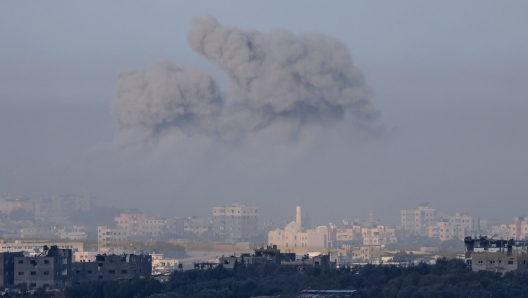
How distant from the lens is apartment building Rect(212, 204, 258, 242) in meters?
59.0

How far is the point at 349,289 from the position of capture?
3173cm

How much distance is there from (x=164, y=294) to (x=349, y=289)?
4770 mm

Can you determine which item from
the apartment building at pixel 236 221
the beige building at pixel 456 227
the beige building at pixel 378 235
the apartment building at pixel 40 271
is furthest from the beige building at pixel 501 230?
the apartment building at pixel 40 271

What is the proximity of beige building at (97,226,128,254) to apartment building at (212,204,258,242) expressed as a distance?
4.50m

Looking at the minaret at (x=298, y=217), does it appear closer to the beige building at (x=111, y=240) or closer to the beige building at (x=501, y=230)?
the beige building at (x=111, y=240)

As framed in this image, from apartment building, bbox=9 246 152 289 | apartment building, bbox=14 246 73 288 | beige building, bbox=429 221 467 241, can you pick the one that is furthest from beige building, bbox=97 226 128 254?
beige building, bbox=429 221 467 241

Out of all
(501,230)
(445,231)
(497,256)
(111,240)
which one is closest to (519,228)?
(501,230)

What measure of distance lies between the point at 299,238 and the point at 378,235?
1211 centimetres

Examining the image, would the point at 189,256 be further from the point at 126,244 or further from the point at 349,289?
the point at 349,289

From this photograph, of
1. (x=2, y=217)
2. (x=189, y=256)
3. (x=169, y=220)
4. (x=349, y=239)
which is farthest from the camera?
(x=2, y=217)

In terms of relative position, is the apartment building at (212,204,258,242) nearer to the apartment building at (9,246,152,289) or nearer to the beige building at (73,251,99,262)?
the beige building at (73,251,99,262)

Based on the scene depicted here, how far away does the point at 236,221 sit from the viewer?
59406mm

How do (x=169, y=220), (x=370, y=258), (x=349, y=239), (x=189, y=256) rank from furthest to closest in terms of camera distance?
1. (x=349, y=239)
2. (x=169, y=220)
3. (x=370, y=258)
4. (x=189, y=256)

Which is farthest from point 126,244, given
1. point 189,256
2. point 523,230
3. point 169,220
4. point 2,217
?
point 523,230
